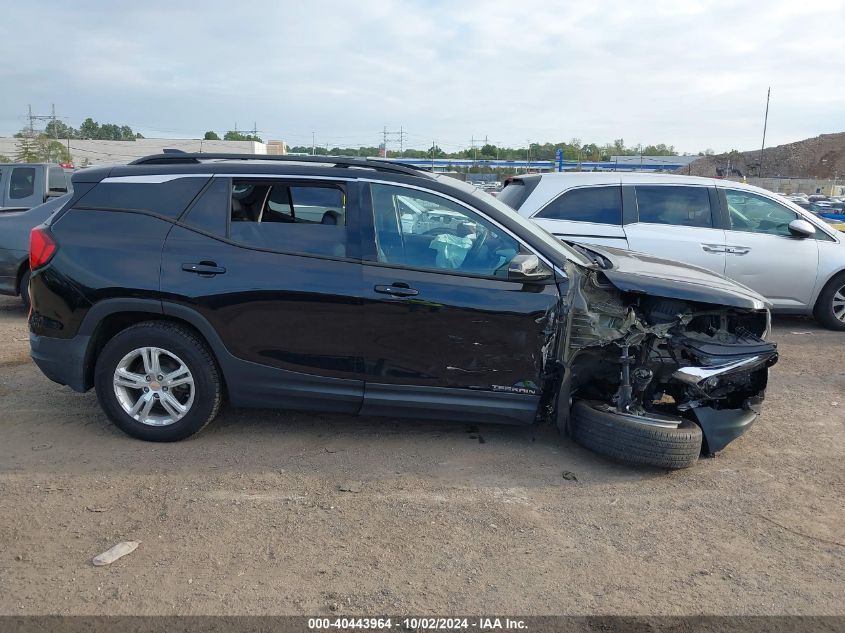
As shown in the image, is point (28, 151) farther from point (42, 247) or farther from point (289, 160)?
point (289, 160)

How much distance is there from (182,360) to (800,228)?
7.20 meters

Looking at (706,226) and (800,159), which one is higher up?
(800,159)

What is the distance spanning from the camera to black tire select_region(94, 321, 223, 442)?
4.48 m

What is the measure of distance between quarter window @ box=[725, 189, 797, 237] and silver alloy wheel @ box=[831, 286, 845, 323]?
3.42 ft

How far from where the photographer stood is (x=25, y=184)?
12.0 metres

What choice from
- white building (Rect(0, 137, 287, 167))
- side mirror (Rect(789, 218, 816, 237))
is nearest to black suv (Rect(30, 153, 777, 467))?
side mirror (Rect(789, 218, 816, 237))

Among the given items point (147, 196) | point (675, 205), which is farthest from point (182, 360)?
point (675, 205)

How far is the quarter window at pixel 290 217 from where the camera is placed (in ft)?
14.8

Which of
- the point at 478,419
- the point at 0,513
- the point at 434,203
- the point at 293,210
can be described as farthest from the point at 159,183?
the point at 478,419

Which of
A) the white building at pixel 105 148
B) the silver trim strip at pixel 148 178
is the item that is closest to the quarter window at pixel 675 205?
the silver trim strip at pixel 148 178

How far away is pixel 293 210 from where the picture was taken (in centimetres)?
467

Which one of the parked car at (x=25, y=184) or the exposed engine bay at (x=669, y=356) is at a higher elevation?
the parked car at (x=25, y=184)

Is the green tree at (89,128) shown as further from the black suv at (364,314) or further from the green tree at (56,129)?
the black suv at (364,314)

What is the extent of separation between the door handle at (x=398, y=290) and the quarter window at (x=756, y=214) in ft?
17.5
